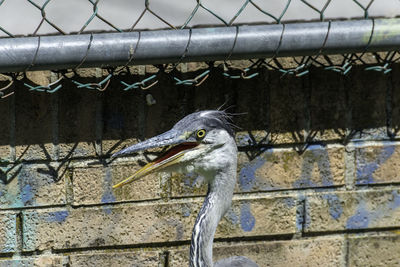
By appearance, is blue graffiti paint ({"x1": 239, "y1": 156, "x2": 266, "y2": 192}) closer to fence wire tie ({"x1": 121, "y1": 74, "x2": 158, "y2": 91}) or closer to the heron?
the heron

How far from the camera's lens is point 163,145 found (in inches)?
82.1

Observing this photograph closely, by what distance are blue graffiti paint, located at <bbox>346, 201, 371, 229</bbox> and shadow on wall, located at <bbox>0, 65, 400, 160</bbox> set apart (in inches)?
10.9

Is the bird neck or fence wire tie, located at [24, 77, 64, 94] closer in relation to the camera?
the bird neck

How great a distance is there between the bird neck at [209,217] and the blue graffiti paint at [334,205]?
573 mm

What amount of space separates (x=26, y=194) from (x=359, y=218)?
1.25 metres

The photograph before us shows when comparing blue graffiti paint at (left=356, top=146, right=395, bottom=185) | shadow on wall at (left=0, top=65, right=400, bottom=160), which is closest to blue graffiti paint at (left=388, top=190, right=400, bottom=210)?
blue graffiti paint at (left=356, top=146, right=395, bottom=185)

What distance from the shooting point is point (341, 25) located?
238cm

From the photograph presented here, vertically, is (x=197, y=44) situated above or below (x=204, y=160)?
above

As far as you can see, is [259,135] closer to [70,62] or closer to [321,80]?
[321,80]

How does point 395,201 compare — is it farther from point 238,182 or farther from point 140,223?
point 140,223

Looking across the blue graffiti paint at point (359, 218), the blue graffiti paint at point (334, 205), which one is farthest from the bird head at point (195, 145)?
the blue graffiti paint at point (359, 218)

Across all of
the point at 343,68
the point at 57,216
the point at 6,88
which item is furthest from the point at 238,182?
the point at 6,88

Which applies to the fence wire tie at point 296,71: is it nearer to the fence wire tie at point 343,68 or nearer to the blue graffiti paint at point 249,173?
the fence wire tie at point 343,68

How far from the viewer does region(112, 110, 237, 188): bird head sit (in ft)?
6.91
